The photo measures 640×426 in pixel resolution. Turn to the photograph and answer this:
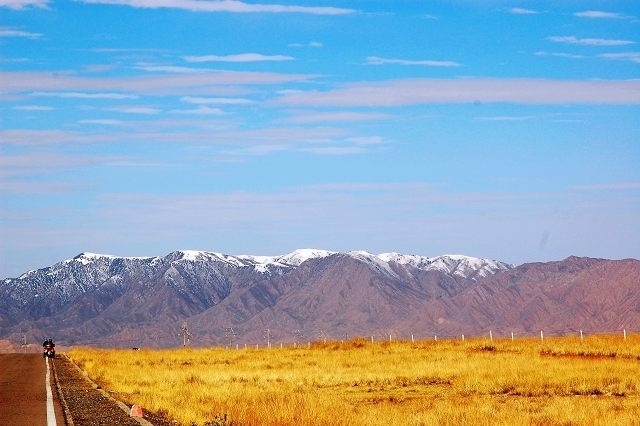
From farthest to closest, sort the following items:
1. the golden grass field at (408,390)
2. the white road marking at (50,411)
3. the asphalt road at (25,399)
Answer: the golden grass field at (408,390)
the asphalt road at (25,399)
the white road marking at (50,411)

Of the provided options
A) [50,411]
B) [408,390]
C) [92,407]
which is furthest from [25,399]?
[408,390]

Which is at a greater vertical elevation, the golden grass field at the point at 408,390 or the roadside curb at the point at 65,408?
the roadside curb at the point at 65,408

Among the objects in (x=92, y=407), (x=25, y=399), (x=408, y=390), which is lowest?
(x=408, y=390)

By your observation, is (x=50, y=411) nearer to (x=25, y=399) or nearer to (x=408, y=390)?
(x=25, y=399)

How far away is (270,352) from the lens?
74875mm

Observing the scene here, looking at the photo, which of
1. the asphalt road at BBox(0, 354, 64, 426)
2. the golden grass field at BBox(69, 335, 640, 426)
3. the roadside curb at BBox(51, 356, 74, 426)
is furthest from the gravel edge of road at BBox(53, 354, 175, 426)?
the golden grass field at BBox(69, 335, 640, 426)

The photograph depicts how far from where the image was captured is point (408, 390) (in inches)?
1453

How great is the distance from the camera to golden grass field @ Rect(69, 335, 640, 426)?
23.5 m

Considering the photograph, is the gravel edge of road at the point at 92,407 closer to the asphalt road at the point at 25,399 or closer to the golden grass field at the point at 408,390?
the asphalt road at the point at 25,399

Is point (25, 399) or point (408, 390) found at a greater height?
point (25, 399)

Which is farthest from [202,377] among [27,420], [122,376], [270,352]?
[270,352]

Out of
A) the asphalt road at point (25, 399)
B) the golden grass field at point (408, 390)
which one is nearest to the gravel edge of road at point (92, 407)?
the asphalt road at point (25, 399)

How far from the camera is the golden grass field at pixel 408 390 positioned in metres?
23.5

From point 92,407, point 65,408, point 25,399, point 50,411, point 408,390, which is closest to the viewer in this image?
point 50,411
